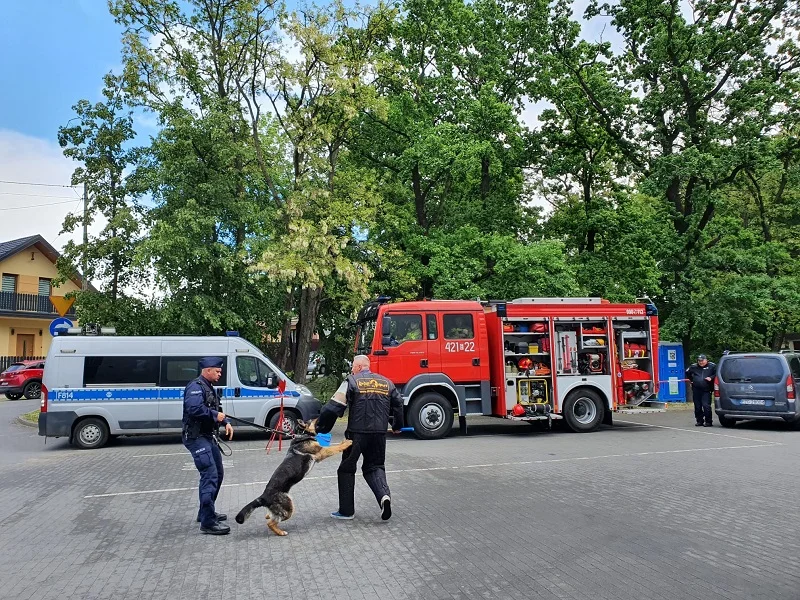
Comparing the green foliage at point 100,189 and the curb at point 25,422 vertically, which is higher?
the green foliage at point 100,189

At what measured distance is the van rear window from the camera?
1507 centimetres

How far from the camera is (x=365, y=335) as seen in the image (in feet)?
48.8

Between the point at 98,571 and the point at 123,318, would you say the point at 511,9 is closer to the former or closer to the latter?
the point at 123,318

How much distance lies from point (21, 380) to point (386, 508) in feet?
89.6

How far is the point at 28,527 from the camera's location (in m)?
7.02

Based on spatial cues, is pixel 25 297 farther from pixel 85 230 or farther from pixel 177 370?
pixel 177 370

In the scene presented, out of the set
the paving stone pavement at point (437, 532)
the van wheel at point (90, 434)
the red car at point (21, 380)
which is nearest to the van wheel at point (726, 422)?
the paving stone pavement at point (437, 532)

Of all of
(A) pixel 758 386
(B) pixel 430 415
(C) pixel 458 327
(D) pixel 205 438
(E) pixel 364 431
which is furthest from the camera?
(A) pixel 758 386

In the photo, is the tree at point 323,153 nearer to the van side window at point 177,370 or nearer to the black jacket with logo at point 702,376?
the van side window at point 177,370

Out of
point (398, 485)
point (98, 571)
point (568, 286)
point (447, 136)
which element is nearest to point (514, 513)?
point (398, 485)

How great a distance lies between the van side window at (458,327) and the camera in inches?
574

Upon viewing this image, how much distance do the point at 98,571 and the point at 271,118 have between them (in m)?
26.7

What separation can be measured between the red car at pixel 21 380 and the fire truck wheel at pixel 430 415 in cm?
2116

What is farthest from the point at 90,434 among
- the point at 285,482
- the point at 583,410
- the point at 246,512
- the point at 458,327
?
the point at 583,410
